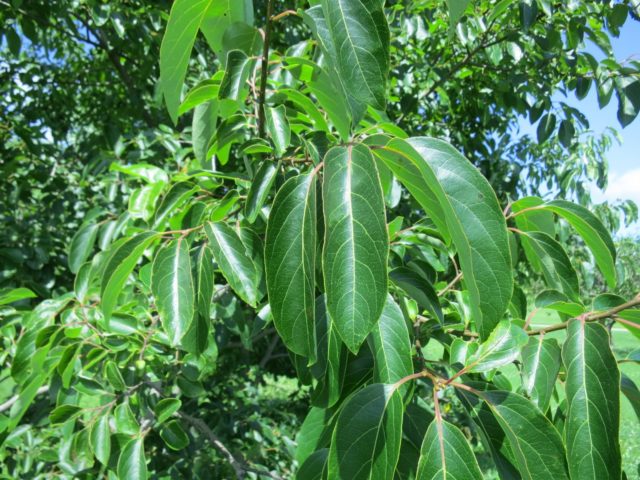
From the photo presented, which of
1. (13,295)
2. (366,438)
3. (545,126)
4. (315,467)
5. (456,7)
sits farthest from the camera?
(545,126)

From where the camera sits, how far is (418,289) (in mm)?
744

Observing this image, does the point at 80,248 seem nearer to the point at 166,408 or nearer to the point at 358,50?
the point at 166,408

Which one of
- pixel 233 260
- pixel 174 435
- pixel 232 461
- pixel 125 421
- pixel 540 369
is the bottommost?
pixel 232 461

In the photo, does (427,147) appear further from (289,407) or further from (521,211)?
(289,407)

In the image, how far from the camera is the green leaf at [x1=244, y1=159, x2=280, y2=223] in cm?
72

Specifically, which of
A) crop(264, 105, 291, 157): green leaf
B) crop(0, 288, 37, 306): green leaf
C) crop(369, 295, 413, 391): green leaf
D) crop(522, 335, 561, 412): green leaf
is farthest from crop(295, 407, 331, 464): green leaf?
crop(0, 288, 37, 306): green leaf

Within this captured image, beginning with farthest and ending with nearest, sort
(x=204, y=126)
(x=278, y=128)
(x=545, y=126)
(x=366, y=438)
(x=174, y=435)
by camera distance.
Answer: (x=545, y=126), (x=174, y=435), (x=204, y=126), (x=278, y=128), (x=366, y=438)

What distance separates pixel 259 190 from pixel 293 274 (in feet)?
0.70

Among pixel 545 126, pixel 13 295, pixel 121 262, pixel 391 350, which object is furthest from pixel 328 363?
pixel 545 126

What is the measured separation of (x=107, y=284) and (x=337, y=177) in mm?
372

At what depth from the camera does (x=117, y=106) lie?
10.4ft

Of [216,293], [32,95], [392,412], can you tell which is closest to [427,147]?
[392,412]

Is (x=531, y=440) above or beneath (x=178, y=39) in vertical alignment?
beneath

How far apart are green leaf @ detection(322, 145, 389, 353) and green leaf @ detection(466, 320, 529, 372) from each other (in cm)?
28
